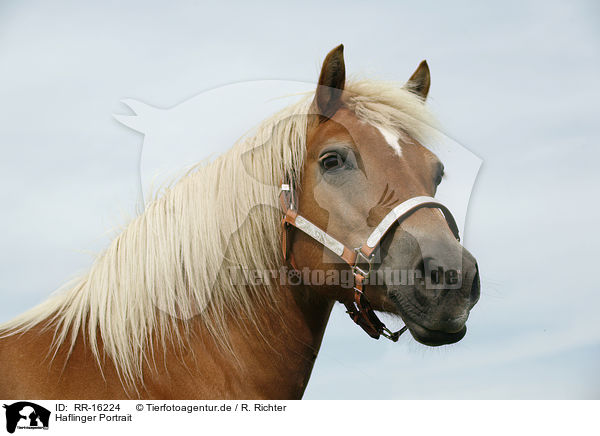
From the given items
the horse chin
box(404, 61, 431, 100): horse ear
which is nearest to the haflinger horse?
the horse chin

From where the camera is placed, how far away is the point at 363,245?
3.05m

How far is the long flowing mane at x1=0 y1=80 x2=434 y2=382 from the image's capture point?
3.17 meters

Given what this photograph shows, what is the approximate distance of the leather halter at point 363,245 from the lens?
2.98 metres

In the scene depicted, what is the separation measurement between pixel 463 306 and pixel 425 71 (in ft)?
6.35

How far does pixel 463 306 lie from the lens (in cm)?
281

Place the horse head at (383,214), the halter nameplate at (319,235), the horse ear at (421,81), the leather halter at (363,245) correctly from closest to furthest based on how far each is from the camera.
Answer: the horse head at (383,214) → the leather halter at (363,245) → the halter nameplate at (319,235) → the horse ear at (421,81)

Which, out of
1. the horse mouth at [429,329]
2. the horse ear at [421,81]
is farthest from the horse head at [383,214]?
the horse ear at [421,81]

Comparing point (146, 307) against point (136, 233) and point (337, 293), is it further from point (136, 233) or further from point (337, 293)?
point (337, 293)

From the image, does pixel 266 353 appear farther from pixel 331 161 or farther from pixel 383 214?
pixel 331 161

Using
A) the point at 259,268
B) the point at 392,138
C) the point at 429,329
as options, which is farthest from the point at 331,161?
the point at 429,329

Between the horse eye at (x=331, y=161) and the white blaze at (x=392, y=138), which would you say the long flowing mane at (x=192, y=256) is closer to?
the white blaze at (x=392, y=138)

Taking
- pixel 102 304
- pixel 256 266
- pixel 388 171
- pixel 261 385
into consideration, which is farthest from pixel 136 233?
pixel 388 171

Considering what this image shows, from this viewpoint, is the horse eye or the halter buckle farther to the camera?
the horse eye

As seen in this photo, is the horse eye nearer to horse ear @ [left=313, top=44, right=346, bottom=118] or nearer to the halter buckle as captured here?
horse ear @ [left=313, top=44, right=346, bottom=118]
